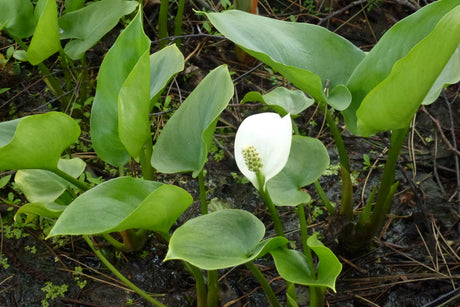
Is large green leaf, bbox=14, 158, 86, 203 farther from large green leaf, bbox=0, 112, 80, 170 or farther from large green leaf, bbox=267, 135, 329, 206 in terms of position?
large green leaf, bbox=267, 135, 329, 206

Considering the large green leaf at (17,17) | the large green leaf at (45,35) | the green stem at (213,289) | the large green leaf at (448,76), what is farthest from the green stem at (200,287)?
the large green leaf at (17,17)

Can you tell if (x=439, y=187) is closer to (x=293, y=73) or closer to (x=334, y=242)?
(x=334, y=242)

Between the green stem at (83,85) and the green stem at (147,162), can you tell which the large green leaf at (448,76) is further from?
the green stem at (83,85)

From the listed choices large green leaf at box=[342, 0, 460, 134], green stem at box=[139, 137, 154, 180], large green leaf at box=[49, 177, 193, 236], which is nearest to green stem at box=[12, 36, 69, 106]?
green stem at box=[139, 137, 154, 180]

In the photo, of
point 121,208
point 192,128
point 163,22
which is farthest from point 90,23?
point 121,208

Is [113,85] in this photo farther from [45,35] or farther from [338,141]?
[338,141]
